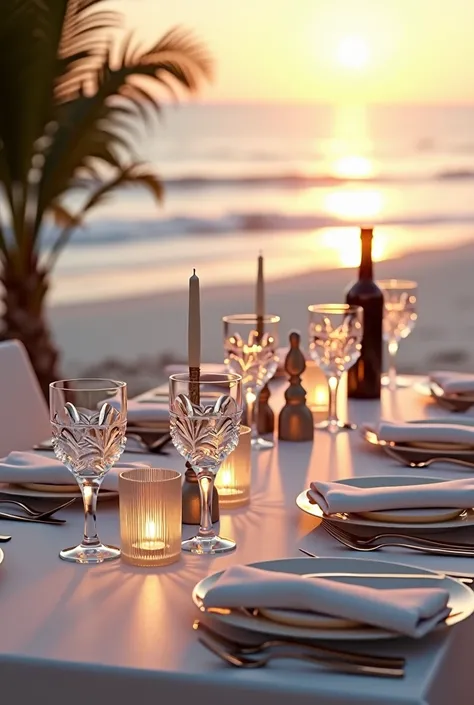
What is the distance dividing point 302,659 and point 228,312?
9295mm

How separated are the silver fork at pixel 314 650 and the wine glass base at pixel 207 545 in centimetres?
28

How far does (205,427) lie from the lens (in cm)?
129

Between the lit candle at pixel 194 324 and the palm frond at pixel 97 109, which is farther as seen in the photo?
the palm frond at pixel 97 109

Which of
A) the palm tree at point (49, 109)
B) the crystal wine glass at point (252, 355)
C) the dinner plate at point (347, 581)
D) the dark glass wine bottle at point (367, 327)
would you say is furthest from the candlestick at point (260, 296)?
the palm tree at point (49, 109)

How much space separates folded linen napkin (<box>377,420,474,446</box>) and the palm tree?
2.88 meters

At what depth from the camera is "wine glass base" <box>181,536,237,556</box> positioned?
132 cm

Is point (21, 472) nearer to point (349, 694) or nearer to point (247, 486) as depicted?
point (247, 486)

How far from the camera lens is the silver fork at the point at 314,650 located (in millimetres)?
976

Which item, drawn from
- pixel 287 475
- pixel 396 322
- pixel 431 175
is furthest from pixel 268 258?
pixel 287 475

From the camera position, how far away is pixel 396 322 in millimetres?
2521

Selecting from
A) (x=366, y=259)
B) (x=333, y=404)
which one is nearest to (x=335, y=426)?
(x=333, y=404)

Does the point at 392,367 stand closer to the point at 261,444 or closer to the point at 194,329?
the point at 261,444

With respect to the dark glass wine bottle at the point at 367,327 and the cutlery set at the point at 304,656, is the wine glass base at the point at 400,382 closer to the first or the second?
the dark glass wine bottle at the point at 367,327

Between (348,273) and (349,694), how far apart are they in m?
11.7
